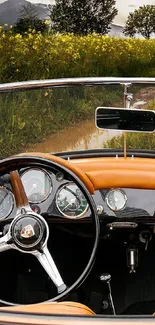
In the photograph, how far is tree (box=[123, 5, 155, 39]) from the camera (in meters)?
17.2

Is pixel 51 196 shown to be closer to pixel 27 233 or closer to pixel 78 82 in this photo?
pixel 27 233

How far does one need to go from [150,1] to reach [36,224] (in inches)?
682

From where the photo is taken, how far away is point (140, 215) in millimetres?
2812

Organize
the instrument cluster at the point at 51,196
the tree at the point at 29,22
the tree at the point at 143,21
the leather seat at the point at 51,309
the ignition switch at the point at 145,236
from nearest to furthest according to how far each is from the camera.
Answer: the leather seat at the point at 51,309
the instrument cluster at the point at 51,196
the ignition switch at the point at 145,236
the tree at the point at 29,22
the tree at the point at 143,21

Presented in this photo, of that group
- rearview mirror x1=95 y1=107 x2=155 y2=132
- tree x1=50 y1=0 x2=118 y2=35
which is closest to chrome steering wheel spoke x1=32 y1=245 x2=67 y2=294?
rearview mirror x1=95 y1=107 x2=155 y2=132

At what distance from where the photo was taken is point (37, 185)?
2.54 meters

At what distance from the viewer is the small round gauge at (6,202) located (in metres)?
2.44

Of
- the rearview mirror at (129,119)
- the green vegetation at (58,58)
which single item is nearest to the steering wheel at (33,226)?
the rearview mirror at (129,119)

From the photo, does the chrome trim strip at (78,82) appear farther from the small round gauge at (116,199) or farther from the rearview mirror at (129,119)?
the small round gauge at (116,199)

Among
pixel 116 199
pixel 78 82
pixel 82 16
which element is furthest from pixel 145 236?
pixel 82 16

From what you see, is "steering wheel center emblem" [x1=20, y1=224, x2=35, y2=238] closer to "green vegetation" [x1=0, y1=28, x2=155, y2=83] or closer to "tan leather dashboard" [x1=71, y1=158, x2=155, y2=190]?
"tan leather dashboard" [x1=71, y1=158, x2=155, y2=190]

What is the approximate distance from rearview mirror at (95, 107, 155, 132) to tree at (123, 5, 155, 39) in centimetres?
1448

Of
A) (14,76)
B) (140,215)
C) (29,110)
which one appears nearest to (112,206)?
(140,215)

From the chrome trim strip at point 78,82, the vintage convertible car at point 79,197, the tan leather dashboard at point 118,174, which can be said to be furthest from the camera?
the chrome trim strip at point 78,82
